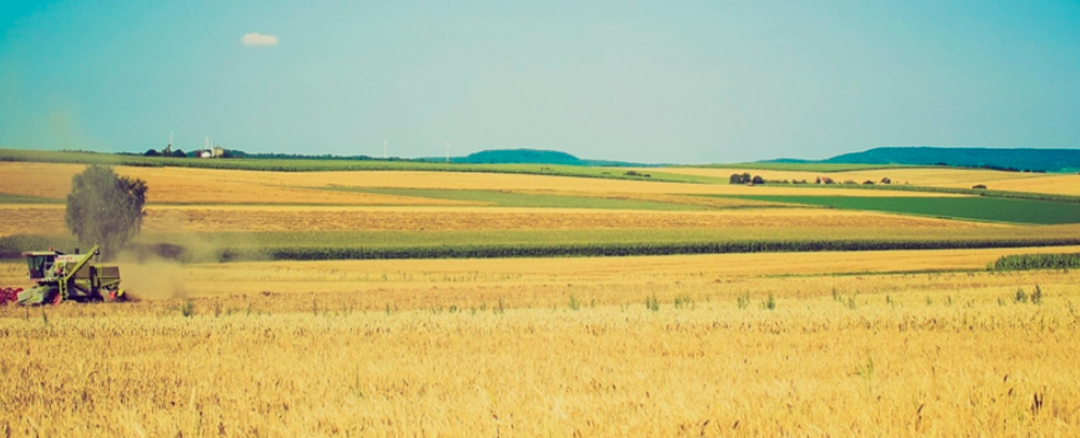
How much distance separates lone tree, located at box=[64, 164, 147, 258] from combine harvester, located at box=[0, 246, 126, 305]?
16.6 m

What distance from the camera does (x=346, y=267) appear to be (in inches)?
1574

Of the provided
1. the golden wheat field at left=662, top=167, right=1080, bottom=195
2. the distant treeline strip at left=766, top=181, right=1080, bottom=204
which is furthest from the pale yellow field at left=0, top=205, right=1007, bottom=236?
the golden wheat field at left=662, top=167, right=1080, bottom=195

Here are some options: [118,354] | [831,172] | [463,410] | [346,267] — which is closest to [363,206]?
[346,267]

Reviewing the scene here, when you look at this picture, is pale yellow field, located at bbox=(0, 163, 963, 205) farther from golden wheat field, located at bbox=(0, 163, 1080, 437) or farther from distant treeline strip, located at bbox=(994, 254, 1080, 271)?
distant treeline strip, located at bbox=(994, 254, 1080, 271)

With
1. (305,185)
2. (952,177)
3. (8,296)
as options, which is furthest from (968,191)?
(8,296)

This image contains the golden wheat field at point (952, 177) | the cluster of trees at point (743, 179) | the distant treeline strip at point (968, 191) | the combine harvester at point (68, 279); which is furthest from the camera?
the cluster of trees at point (743, 179)

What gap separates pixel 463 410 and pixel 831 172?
134m

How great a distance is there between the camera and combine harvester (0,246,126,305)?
2617 centimetres

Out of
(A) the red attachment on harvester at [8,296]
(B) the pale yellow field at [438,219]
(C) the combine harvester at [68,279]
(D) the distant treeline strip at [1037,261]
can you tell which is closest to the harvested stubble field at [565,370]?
(C) the combine harvester at [68,279]

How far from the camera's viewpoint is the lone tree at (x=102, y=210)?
42.8m

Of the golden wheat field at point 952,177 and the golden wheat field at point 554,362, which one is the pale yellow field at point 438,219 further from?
the golden wheat field at point 952,177

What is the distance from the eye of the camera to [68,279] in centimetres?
2625

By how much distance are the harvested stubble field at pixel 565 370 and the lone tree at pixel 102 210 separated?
22.1 m

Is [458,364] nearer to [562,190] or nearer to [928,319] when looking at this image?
[928,319]
